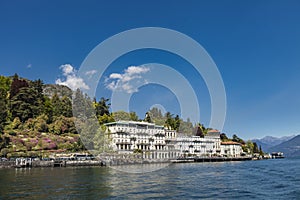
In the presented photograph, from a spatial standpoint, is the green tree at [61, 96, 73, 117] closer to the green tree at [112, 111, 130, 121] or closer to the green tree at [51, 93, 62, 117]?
the green tree at [51, 93, 62, 117]

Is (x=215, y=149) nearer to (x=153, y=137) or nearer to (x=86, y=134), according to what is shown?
(x=153, y=137)

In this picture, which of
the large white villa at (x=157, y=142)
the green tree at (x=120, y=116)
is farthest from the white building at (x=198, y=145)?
the green tree at (x=120, y=116)

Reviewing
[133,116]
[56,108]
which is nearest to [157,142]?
[133,116]

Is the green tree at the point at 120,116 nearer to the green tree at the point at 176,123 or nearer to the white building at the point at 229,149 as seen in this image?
the green tree at the point at 176,123

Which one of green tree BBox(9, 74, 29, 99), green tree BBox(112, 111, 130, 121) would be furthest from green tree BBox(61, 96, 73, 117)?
green tree BBox(112, 111, 130, 121)

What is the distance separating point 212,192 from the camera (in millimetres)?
28219

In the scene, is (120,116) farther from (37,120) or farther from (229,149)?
(229,149)

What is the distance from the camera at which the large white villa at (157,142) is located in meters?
101

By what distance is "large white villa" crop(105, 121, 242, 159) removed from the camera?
101125 mm

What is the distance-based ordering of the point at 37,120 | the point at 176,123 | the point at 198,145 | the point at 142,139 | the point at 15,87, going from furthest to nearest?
the point at 176,123 → the point at 198,145 → the point at 142,139 → the point at 15,87 → the point at 37,120

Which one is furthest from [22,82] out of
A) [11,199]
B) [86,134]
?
[11,199]

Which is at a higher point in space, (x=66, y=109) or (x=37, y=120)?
(x=66, y=109)

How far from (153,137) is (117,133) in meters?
15.4

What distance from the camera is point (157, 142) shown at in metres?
111
